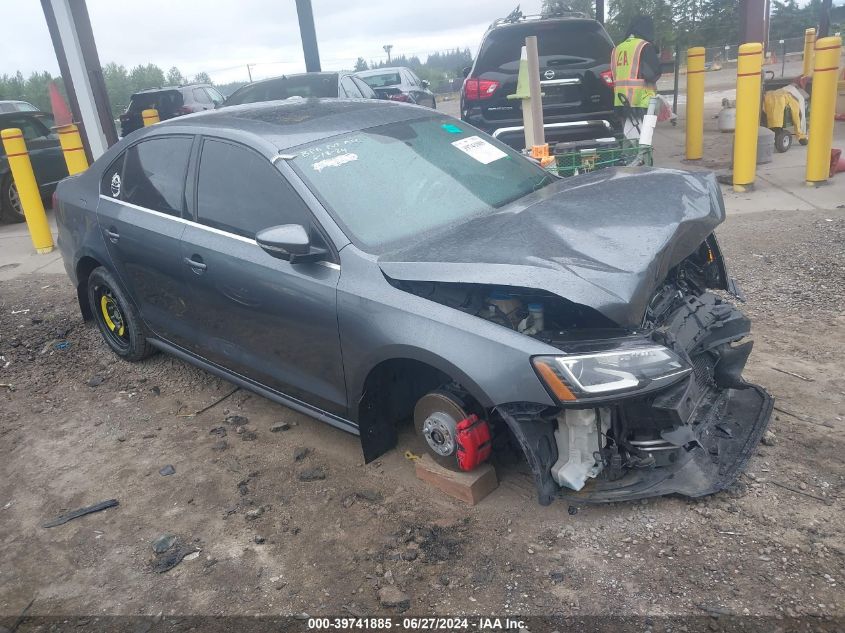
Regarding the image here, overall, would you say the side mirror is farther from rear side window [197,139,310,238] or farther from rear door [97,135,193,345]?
rear door [97,135,193,345]

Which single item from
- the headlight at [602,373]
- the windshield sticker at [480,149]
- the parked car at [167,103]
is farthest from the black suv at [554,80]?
the parked car at [167,103]

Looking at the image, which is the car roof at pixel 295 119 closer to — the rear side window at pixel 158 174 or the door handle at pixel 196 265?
the rear side window at pixel 158 174

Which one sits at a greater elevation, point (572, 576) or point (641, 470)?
point (641, 470)

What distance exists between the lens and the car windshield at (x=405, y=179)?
3332mm

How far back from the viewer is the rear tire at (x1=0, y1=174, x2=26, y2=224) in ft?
35.4

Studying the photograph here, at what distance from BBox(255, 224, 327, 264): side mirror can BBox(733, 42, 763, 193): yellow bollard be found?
6.01 meters

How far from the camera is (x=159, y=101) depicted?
14188 mm

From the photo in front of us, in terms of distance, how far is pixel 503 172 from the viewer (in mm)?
4055

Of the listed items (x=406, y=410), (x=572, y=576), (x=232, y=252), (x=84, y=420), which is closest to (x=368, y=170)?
(x=232, y=252)

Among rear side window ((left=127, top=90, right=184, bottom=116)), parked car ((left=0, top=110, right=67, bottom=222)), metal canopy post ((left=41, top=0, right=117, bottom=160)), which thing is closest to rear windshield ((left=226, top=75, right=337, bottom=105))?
parked car ((left=0, top=110, right=67, bottom=222))

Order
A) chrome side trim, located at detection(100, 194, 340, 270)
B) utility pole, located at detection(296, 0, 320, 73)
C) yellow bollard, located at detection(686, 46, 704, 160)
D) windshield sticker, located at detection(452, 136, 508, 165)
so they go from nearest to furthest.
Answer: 1. chrome side trim, located at detection(100, 194, 340, 270)
2. windshield sticker, located at detection(452, 136, 508, 165)
3. yellow bollard, located at detection(686, 46, 704, 160)
4. utility pole, located at detection(296, 0, 320, 73)

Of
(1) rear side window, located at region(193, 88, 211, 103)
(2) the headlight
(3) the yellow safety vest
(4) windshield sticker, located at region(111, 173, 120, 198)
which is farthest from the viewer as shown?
(1) rear side window, located at region(193, 88, 211, 103)

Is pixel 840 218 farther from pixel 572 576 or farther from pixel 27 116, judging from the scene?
pixel 27 116

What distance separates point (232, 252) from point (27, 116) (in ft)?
31.5
